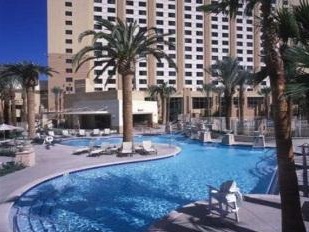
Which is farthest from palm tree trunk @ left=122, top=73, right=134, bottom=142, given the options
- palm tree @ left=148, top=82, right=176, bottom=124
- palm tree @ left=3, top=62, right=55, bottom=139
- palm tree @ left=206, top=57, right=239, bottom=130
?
palm tree @ left=148, top=82, right=176, bottom=124

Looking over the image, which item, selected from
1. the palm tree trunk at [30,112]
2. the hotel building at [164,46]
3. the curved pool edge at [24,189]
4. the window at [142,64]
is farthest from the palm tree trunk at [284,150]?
the window at [142,64]

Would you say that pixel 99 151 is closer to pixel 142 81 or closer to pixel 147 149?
pixel 147 149

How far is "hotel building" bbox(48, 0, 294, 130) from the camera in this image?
87.3 metres

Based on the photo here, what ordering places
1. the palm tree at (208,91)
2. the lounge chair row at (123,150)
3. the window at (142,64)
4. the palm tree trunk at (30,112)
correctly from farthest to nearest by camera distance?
the window at (142,64), the palm tree at (208,91), the palm tree trunk at (30,112), the lounge chair row at (123,150)

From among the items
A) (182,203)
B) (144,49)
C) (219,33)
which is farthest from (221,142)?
(219,33)

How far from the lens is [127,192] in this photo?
1498cm

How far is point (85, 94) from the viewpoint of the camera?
6069cm

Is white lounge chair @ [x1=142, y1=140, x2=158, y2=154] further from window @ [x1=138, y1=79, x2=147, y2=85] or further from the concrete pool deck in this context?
window @ [x1=138, y1=79, x2=147, y2=85]

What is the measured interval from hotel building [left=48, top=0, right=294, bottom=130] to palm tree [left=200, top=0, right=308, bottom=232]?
74965mm

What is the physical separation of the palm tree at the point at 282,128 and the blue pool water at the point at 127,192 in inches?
162

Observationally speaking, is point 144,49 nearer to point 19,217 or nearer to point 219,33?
point 19,217

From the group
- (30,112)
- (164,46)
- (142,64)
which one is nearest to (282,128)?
(30,112)

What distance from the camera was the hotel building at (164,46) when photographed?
87312 millimetres

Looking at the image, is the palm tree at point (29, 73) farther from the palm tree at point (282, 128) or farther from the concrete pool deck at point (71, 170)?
the palm tree at point (282, 128)
